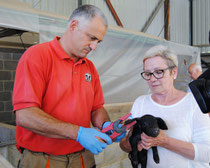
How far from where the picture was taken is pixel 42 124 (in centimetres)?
109

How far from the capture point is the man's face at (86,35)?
1.31 meters

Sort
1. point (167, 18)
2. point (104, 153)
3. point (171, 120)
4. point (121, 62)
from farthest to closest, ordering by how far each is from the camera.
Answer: point (167, 18), point (121, 62), point (104, 153), point (171, 120)

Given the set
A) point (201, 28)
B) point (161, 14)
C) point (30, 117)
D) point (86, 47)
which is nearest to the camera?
point (30, 117)

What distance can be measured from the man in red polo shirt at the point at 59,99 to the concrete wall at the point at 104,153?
1.07 m

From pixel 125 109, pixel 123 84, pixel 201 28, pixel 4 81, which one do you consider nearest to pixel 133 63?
pixel 123 84

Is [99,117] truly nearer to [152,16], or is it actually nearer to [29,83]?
[29,83]

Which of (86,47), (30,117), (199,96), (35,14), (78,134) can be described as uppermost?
(35,14)

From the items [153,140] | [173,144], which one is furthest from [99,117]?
[173,144]

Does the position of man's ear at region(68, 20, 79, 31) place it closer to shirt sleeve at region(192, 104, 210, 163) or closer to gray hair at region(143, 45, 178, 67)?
gray hair at region(143, 45, 178, 67)

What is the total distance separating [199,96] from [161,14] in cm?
699

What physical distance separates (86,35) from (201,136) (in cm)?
95

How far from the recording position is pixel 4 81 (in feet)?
14.6

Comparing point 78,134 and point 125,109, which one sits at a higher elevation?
point 78,134

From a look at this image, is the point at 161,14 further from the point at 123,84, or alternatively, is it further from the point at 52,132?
the point at 52,132
